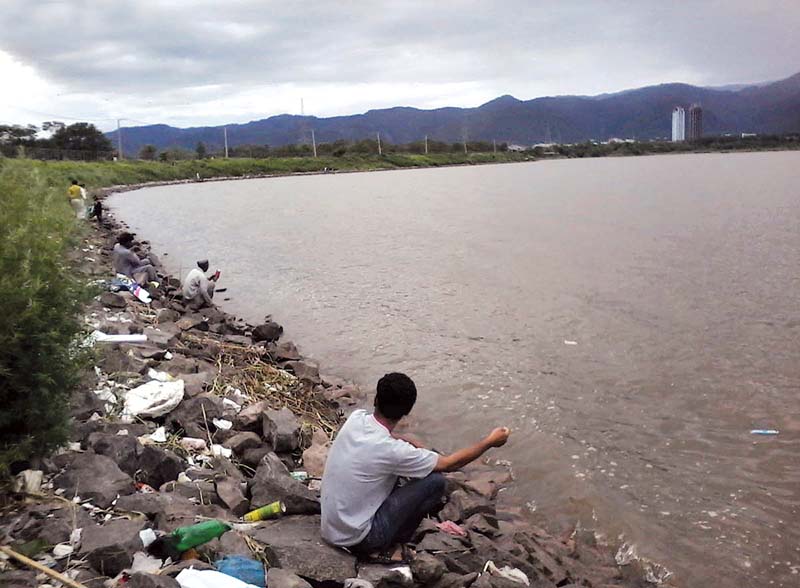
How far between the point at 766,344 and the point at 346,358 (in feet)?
24.7

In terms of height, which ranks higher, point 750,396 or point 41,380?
point 41,380

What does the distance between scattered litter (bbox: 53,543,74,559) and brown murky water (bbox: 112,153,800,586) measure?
14.9 feet

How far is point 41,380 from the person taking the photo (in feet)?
16.7

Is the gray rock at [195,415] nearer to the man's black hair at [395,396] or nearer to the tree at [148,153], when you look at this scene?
the man's black hair at [395,396]

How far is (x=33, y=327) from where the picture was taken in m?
5.07

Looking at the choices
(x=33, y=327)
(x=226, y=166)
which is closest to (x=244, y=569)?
(x=33, y=327)

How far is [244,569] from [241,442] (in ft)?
9.14

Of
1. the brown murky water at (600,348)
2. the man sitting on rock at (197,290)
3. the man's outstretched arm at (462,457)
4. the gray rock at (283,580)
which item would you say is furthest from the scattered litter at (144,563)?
the man sitting on rock at (197,290)

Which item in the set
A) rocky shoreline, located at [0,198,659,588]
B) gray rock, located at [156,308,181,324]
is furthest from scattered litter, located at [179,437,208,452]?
gray rock, located at [156,308,181,324]

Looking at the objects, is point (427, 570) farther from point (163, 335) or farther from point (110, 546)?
point (163, 335)

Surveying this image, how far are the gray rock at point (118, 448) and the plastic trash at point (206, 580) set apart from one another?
196cm

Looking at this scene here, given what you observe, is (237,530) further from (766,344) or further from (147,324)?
(766,344)

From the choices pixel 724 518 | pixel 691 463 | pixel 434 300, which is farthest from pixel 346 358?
pixel 724 518

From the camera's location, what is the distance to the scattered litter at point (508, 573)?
5098 millimetres
